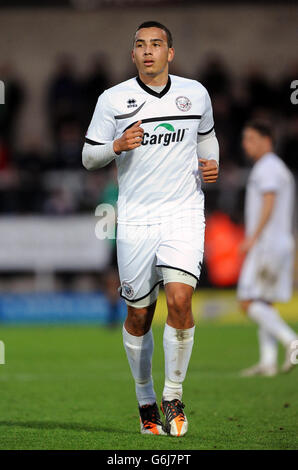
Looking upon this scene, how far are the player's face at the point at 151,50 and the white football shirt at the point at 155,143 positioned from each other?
0.44 feet

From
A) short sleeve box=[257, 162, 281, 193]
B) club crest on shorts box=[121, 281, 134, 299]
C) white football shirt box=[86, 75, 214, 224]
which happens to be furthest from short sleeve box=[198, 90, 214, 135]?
short sleeve box=[257, 162, 281, 193]

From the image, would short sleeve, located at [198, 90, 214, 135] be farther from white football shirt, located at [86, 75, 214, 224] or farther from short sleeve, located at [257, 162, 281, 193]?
short sleeve, located at [257, 162, 281, 193]

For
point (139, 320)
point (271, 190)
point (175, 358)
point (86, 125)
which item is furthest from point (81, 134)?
point (175, 358)

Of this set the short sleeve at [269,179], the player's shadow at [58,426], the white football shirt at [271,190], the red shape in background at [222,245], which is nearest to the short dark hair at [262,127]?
the white football shirt at [271,190]

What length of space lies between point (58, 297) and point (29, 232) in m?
1.19

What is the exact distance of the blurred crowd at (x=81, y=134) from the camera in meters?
17.3

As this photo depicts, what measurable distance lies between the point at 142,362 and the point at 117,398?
2.05 m

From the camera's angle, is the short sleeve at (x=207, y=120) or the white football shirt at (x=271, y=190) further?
the white football shirt at (x=271, y=190)

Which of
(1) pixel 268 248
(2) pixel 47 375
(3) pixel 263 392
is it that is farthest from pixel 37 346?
(3) pixel 263 392

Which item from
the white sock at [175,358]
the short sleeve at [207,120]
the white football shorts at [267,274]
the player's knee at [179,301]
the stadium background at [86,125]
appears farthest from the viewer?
the stadium background at [86,125]

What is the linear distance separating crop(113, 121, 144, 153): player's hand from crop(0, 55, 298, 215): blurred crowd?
1004 cm

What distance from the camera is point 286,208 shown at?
10.8m

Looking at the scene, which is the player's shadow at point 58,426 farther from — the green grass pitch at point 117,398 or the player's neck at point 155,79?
the player's neck at point 155,79

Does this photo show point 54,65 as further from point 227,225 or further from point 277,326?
point 277,326
